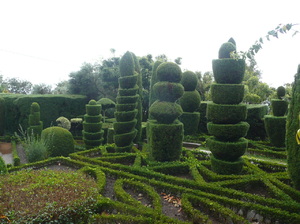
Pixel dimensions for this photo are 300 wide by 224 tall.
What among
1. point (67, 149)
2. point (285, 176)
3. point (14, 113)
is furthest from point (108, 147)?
point (14, 113)

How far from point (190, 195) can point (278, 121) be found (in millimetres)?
8268

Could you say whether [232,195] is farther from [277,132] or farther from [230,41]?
[277,132]

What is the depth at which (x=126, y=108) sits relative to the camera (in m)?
10.4

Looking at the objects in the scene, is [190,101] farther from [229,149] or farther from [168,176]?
[168,176]

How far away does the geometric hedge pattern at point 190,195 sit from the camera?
4.68 m

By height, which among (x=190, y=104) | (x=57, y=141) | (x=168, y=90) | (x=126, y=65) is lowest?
(x=57, y=141)

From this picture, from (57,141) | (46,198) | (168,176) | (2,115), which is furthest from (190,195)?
(2,115)

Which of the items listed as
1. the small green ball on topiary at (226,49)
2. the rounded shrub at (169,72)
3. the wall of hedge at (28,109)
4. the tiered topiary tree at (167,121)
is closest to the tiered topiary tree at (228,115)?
the small green ball on topiary at (226,49)

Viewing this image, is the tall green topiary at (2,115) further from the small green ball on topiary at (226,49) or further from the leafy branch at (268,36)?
the leafy branch at (268,36)

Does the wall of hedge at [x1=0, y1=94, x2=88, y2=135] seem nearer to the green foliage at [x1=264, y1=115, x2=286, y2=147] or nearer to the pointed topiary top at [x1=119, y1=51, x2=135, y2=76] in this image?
the pointed topiary top at [x1=119, y1=51, x2=135, y2=76]

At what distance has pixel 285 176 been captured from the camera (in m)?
6.77

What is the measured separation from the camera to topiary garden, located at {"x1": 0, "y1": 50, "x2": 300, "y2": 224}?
177 inches

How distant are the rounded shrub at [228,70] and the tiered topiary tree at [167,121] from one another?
5.47 feet

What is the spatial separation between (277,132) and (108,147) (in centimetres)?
874
